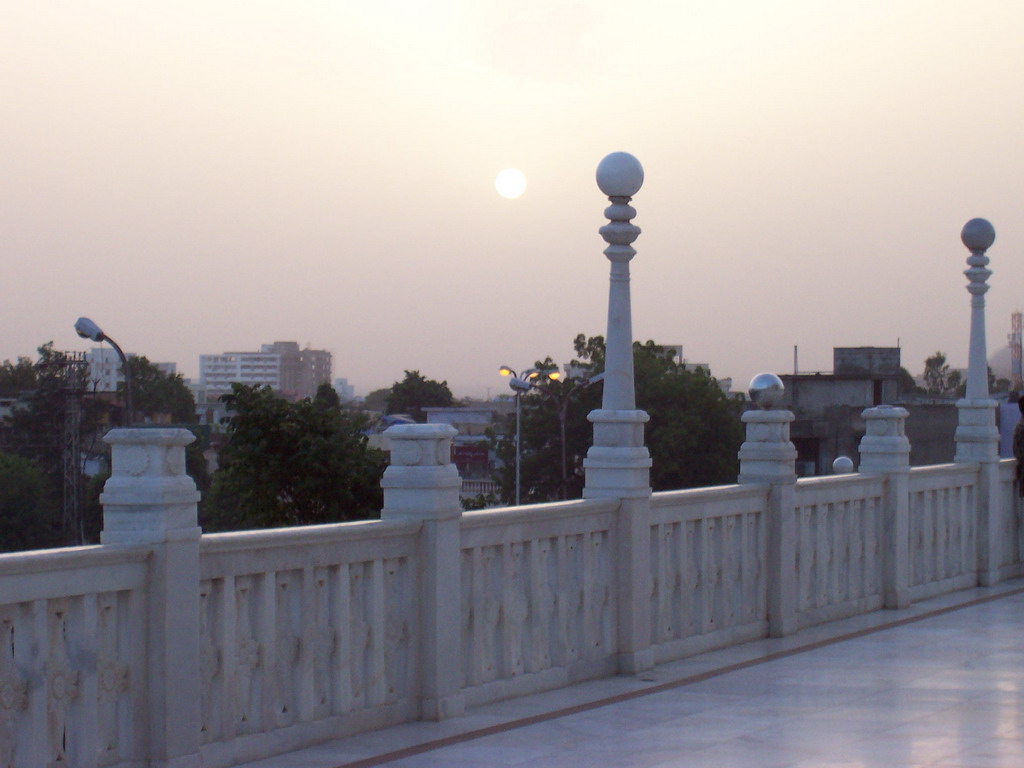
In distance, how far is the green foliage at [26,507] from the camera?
64.9 meters

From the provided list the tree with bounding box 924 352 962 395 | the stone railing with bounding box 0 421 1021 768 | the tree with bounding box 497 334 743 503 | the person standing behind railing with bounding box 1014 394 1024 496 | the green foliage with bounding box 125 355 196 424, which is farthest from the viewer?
the tree with bounding box 924 352 962 395

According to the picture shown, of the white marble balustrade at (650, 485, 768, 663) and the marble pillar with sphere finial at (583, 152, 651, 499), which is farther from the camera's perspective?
the white marble balustrade at (650, 485, 768, 663)

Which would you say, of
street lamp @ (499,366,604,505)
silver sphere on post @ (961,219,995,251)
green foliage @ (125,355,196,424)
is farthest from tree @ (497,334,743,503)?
silver sphere on post @ (961,219,995,251)

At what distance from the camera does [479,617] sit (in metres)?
6.54

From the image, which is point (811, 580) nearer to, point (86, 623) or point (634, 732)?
point (634, 732)

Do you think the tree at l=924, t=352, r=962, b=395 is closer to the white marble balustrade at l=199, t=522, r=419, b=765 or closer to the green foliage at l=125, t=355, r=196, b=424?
the green foliage at l=125, t=355, r=196, b=424

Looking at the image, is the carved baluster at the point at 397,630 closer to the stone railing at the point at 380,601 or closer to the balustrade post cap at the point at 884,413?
the stone railing at the point at 380,601

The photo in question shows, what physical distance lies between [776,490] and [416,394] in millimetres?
92014

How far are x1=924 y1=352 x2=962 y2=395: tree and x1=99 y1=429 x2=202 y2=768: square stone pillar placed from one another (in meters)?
171

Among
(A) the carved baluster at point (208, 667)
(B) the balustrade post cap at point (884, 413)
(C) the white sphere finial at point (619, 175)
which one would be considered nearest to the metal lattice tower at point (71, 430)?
(B) the balustrade post cap at point (884, 413)

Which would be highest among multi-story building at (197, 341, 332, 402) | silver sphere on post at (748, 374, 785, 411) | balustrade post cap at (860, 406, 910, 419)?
multi-story building at (197, 341, 332, 402)

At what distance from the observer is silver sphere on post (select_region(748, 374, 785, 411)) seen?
351 inches

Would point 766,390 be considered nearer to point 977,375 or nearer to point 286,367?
point 977,375

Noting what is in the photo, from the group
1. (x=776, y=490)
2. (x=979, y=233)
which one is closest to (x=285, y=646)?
(x=776, y=490)
